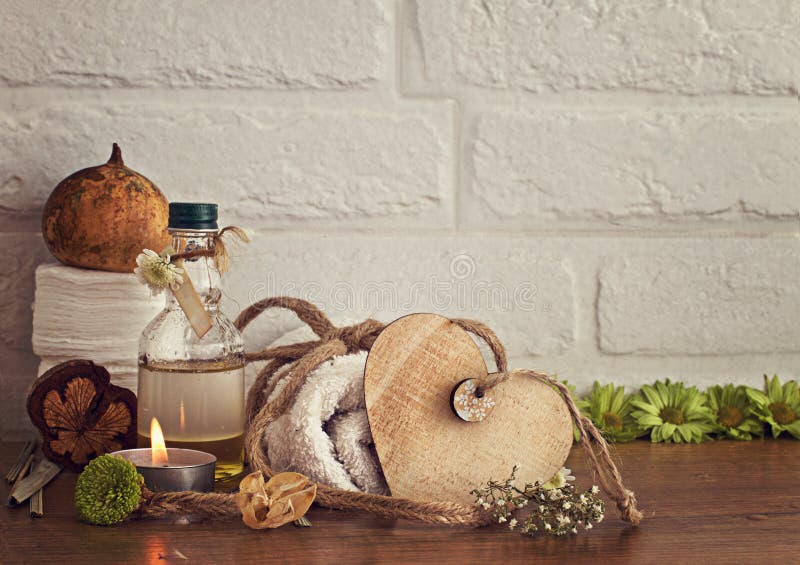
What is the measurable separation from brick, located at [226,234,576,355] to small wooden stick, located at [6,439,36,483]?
28cm

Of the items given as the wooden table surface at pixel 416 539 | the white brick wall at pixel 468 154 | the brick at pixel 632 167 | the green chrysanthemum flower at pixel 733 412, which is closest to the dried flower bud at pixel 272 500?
the wooden table surface at pixel 416 539

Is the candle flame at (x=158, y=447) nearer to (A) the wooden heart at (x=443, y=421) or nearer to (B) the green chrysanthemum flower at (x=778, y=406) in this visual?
(A) the wooden heart at (x=443, y=421)

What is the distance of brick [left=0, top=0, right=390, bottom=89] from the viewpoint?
1.00 metres

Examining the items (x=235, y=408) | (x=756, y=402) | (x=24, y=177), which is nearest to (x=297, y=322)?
(x=235, y=408)

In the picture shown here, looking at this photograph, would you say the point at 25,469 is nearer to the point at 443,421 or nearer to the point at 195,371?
the point at 195,371

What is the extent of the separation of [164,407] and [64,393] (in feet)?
0.43

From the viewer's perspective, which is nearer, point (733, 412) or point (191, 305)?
point (191, 305)

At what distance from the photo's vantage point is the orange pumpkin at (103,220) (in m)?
0.90

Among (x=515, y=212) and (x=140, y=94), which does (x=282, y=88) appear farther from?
(x=515, y=212)

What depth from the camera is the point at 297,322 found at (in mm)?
1056

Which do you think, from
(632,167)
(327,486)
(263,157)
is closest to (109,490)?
(327,486)

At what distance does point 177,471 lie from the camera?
2.24 ft

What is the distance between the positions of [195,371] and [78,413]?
16cm

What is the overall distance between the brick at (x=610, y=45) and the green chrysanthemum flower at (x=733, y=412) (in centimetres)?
41
